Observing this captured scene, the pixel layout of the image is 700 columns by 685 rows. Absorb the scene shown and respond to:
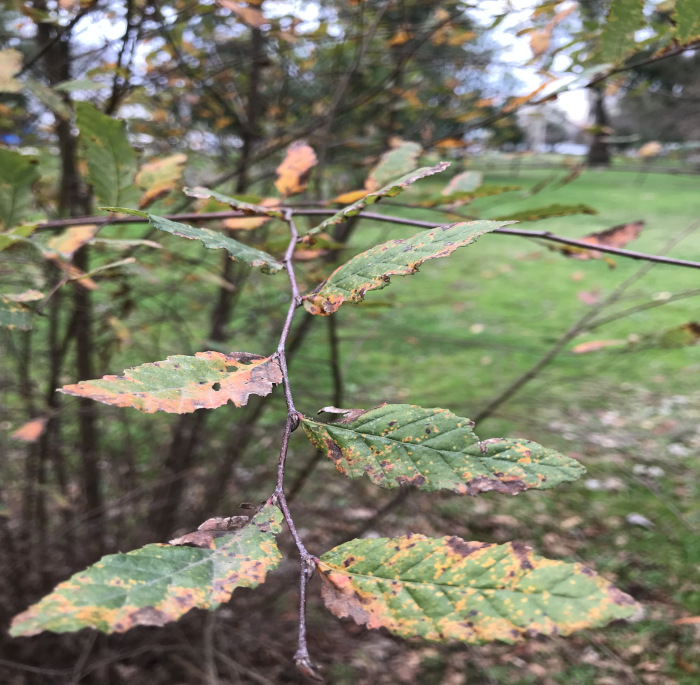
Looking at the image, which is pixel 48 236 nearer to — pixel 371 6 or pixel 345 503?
pixel 371 6

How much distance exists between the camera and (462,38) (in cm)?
212

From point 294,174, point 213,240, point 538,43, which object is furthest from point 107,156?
point 538,43

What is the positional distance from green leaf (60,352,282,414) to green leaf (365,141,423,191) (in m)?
0.47

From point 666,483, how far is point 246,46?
139 inches

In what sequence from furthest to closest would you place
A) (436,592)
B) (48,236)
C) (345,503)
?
1. (345,503)
2. (48,236)
3. (436,592)

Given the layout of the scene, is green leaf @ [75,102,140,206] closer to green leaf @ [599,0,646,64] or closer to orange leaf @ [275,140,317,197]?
orange leaf @ [275,140,317,197]

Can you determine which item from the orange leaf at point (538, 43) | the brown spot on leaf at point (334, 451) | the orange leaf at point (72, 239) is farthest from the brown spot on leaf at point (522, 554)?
the orange leaf at point (538, 43)

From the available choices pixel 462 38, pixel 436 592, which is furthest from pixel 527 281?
pixel 436 592

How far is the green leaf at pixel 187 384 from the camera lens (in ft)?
1.27

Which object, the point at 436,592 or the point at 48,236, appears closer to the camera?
the point at 436,592

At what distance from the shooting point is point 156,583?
0.35 metres

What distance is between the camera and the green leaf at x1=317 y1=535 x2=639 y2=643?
13.1 inches

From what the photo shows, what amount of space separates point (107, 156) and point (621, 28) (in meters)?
0.79

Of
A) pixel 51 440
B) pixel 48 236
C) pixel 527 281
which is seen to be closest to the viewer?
pixel 48 236
